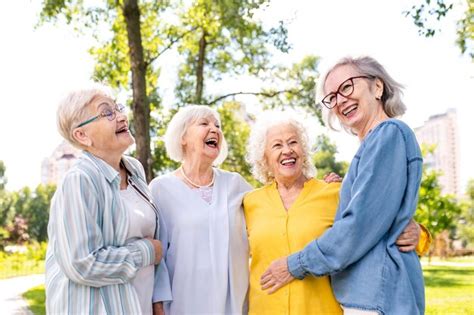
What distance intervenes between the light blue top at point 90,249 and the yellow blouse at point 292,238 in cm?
69

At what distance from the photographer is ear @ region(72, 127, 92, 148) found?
3072mm

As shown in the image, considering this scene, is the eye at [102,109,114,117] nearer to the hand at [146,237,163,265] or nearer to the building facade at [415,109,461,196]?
the hand at [146,237,163,265]

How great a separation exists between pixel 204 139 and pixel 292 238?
3.07 ft

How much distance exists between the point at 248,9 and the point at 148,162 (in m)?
3.14

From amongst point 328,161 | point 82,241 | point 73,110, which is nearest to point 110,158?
point 73,110

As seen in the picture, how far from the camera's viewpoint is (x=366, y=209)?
8.59 ft

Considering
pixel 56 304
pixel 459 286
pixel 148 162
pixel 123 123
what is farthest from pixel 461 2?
pixel 56 304

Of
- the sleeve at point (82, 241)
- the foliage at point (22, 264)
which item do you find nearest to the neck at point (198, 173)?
the sleeve at point (82, 241)

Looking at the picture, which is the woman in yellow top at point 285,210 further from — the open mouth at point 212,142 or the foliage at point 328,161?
the foliage at point 328,161

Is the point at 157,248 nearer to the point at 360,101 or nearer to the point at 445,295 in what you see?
the point at 360,101

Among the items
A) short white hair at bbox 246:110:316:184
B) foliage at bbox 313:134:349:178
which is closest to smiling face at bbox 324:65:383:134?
short white hair at bbox 246:110:316:184

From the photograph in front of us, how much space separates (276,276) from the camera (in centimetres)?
314

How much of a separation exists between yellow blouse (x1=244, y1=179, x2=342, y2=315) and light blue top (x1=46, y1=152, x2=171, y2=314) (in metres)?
0.69

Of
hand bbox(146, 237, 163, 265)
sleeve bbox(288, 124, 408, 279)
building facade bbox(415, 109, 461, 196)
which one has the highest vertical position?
building facade bbox(415, 109, 461, 196)
